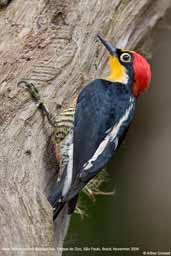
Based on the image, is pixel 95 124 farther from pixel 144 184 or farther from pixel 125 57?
pixel 144 184

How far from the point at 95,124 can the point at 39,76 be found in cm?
40

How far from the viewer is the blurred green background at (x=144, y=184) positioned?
18.2 feet

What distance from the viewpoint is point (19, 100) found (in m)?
3.83

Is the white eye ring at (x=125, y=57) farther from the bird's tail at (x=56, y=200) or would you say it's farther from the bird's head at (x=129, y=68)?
the bird's tail at (x=56, y=200)

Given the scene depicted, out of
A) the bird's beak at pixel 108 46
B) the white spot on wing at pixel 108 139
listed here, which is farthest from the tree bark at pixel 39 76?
the white spot on wing at pixel 108 139

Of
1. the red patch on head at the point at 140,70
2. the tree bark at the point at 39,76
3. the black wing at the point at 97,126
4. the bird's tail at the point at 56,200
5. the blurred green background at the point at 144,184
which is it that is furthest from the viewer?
the blurred green background at the point at 144,184

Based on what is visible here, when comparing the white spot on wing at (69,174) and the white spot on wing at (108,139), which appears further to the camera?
the white spot on wing at (108,139)

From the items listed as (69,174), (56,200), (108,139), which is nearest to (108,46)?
(108,139)

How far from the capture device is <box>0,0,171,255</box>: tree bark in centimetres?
326

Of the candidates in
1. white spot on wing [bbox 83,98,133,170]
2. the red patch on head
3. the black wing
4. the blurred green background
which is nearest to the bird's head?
the red patch on head

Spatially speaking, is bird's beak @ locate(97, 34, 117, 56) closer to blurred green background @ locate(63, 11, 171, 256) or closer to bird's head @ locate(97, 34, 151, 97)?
bird's head @ locate(97, 34, 151, 97)

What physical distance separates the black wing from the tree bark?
6.0 inches

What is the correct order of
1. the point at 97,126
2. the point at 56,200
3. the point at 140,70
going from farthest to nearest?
the point at 140,70
the point at 97,126
the point at 56,200

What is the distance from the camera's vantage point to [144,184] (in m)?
5.79
